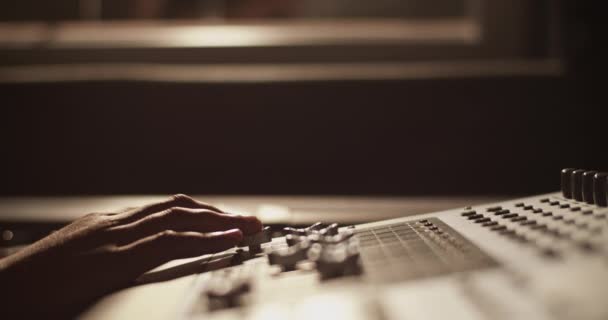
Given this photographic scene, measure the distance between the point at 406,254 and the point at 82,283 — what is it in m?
0.36

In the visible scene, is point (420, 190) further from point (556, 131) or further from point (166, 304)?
point (166, 304)

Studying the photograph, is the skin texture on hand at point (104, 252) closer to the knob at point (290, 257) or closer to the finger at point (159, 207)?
the finger at point (159, 207)

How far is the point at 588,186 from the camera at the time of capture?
62 centimetres

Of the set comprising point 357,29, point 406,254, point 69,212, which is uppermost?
point 357,29

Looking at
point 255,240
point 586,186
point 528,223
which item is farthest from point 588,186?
point 255,240

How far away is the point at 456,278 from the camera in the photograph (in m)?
0.38

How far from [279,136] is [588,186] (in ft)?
3.33

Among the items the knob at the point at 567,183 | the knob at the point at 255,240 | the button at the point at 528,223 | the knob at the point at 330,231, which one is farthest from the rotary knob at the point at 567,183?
the knob at the point at 255,240

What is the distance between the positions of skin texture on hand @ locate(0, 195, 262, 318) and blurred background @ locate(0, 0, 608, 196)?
77 centimetres

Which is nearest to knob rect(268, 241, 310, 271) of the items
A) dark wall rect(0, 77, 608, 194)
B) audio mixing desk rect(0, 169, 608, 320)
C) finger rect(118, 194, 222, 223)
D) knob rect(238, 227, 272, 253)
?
audio mixing desk rect(0, 169, 608, 320)

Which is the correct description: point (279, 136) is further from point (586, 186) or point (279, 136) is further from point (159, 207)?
point (586, 186)

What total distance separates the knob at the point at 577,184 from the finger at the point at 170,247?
43 cm

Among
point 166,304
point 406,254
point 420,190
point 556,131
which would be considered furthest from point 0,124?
point 556,131

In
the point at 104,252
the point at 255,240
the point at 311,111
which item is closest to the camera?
the point at 104,252
